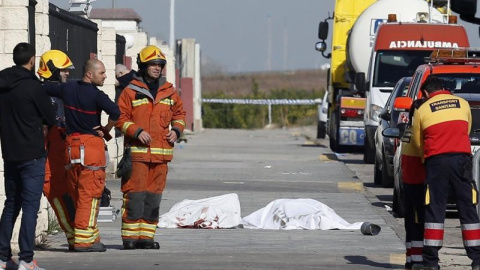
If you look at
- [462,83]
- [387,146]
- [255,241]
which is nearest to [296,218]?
[255,241]

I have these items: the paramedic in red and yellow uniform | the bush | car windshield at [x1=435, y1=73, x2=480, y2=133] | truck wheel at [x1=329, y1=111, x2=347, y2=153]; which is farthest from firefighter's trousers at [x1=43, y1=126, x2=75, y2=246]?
the bush

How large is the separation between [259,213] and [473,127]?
2717 mm

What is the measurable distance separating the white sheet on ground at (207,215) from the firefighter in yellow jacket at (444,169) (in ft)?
12.6

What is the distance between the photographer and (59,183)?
12.0 meters

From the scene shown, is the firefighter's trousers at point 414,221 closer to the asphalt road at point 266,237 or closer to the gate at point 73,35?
the asphalt road at point 266,237

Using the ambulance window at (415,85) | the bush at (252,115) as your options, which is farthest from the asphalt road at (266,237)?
the bush at (252,115)

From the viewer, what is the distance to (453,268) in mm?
11055

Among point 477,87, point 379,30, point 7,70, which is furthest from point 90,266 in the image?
point 379,30

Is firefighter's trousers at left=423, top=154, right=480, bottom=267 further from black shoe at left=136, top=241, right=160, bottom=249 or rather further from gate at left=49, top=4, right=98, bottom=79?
gate at left=49, top=4, right=98, bottom=79

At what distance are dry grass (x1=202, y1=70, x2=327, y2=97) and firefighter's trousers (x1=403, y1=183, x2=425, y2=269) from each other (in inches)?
3722

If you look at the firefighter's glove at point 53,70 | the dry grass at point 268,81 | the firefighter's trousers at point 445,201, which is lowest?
the dry grass at point 268,81

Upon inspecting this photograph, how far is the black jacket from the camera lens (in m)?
10.4

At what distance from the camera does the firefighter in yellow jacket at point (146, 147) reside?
39.4 feet

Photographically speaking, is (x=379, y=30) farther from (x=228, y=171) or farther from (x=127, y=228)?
(x=127, y=228)
